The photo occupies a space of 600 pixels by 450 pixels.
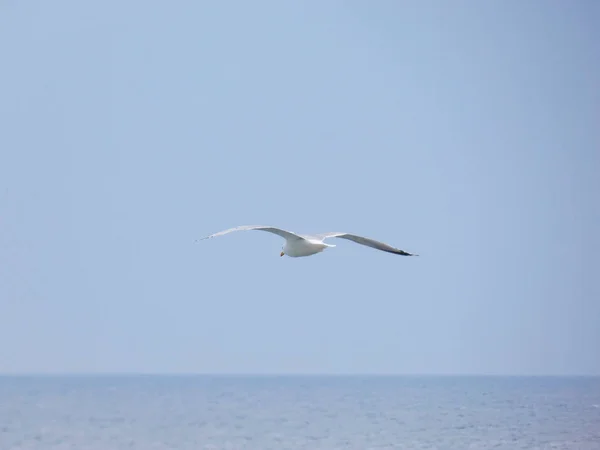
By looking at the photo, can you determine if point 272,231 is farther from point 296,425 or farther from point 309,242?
point 296,425

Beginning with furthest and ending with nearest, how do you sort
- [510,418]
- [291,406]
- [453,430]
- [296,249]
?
[291,406] → [510,418] → [453,430] → [296,249]

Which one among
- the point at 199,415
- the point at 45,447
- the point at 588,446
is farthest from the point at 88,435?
the point at 588,446

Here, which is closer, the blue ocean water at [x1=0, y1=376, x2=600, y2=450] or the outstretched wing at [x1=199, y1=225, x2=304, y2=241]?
the outstretched wing at [x1=199, y1=225, x2=304, y2=241]

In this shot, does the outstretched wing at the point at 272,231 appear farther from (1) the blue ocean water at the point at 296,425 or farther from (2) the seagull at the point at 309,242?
(1) the blue ocean water at the point at 296,425

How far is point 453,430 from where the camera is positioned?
2003 inches

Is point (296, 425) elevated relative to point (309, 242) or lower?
lower

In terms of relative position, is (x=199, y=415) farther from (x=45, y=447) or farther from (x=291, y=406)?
(x=45, y=447)

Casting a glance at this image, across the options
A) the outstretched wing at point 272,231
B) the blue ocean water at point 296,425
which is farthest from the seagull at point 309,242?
the blue ocean water at point 296,425

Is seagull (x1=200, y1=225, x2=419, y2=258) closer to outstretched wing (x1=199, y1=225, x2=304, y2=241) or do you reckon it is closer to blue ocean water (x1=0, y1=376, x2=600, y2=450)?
outstretched wing (x1=199, y1=225, x2=304, y2=241)

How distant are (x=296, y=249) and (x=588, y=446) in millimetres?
27795

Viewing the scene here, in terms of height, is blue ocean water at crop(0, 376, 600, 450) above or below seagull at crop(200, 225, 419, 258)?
below

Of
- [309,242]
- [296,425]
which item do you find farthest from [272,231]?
[296,425]

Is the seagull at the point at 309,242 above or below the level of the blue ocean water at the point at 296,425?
above

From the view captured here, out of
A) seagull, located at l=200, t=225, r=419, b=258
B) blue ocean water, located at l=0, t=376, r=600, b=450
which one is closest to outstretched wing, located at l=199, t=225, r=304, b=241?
seagull, located at l=200, t=225, r=419, b=258
